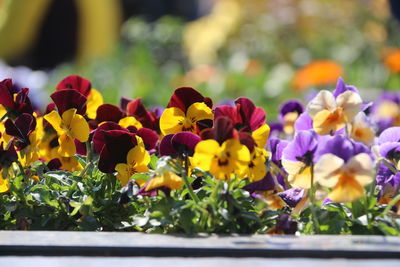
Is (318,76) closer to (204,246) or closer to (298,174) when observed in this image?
(298,174)

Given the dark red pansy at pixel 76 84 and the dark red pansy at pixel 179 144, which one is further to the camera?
the dark red pansy at pixel 76 84

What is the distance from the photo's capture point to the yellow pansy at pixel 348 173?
160 centimetres

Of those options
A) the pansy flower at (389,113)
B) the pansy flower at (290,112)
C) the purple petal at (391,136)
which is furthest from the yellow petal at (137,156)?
the pansy flower at (389,113)

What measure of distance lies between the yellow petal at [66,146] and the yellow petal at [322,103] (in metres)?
0.52

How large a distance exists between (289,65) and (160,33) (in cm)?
153

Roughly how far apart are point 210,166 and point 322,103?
0.34 meters

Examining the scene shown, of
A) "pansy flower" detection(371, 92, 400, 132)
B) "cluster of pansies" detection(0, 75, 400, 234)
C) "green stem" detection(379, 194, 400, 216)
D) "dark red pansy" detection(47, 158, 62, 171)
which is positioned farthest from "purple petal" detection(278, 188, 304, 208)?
"pansy flower" detection(371, 92, 400, 132)

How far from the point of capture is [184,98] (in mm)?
1899

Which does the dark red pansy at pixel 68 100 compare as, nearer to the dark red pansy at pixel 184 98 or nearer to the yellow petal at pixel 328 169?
the dark red pansy at pixel 184 98

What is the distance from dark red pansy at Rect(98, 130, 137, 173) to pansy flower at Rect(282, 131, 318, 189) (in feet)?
1.05

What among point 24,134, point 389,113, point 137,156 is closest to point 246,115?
point 137,156

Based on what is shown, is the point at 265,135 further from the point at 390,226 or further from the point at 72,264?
the point at 72,264

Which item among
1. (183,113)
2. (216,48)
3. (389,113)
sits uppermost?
(183,113)

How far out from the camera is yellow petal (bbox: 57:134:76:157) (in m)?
1.94
